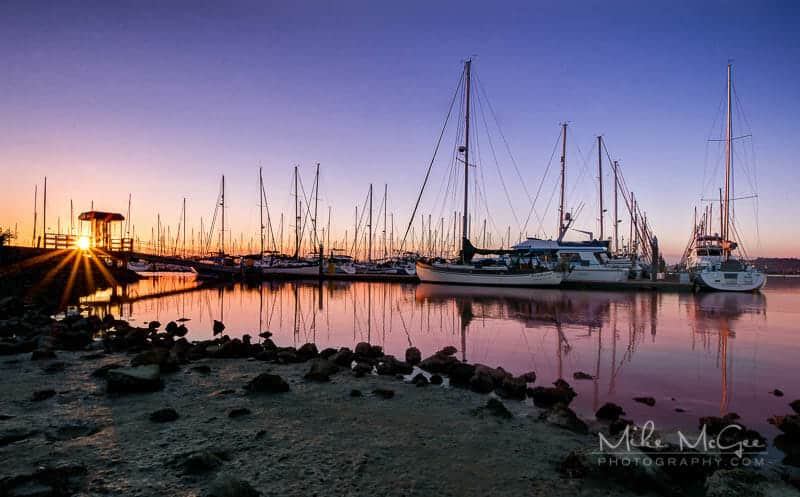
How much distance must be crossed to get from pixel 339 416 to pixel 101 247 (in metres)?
45.3

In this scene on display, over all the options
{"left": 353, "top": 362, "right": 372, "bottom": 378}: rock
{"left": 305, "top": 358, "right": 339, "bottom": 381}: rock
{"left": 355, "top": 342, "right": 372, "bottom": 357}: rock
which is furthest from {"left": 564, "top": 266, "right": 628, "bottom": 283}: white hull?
{"left": 305, "top": 358, "right": 339, "bottom": 381}: rock

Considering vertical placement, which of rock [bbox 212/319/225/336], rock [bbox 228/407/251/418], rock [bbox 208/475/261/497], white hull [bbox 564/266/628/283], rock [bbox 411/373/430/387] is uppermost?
A: white hull [bbox 564/266/628/283]

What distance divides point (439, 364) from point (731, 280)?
4021 cm

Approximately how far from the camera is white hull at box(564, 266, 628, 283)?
45.2 m

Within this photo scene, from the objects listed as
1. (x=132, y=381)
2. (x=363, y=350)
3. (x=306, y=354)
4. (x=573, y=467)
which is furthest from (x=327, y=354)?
(x=573, y=467)

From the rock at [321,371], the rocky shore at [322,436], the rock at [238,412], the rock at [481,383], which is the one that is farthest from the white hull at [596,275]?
the rock at [238,412]

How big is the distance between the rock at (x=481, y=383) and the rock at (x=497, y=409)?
52.8 inches

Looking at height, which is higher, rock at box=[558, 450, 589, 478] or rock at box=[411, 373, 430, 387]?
rock at box=[558, 450, 589, 478]

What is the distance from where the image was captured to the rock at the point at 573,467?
17.3 ft

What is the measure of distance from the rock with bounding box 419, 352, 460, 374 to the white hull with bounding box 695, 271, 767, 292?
3874 centimetres

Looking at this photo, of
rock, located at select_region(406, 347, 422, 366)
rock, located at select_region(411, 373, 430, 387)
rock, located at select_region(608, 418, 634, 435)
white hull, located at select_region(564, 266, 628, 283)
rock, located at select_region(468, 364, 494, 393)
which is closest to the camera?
rock, located at select_region(608, 418, 634, 435)

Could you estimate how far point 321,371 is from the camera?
9.62 meters

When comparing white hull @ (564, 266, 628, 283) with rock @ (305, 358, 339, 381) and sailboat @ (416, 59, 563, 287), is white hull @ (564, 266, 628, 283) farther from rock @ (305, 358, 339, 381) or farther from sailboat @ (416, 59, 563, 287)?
rock @ (305, 358, 339, 381)

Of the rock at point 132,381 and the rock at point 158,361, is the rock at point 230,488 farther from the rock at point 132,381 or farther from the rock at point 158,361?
the rock at point 158,361
